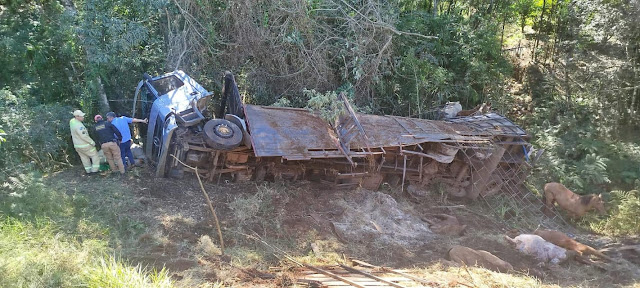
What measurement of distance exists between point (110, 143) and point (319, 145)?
3.62 metres

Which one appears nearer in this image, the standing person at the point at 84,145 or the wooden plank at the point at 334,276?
the wooden plank at the point at 334,276

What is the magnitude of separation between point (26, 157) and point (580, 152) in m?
12.4

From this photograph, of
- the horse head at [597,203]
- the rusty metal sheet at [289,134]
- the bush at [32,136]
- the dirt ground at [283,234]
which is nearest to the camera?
the dirt ground at [283,234]

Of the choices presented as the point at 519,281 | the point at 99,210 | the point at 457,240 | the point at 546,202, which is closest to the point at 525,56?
the point at 546,202

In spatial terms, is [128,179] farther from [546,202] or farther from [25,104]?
[546,202]

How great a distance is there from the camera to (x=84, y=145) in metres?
8.02

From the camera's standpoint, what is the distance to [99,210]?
6.84 meters

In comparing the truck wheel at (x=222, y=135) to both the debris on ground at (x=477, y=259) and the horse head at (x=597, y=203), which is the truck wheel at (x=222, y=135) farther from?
the horse head at (x=597, y=203)

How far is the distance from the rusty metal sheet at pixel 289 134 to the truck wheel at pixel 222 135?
0.28 metres

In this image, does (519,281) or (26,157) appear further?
(26,157)

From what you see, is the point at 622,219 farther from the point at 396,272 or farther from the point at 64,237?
the point at 64,237

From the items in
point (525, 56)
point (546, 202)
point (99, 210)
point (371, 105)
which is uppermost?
point (525, 56)

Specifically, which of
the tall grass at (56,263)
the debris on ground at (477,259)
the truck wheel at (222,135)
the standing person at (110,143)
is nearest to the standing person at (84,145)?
the standing person at (110,143)

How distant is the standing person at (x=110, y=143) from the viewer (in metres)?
8.02
